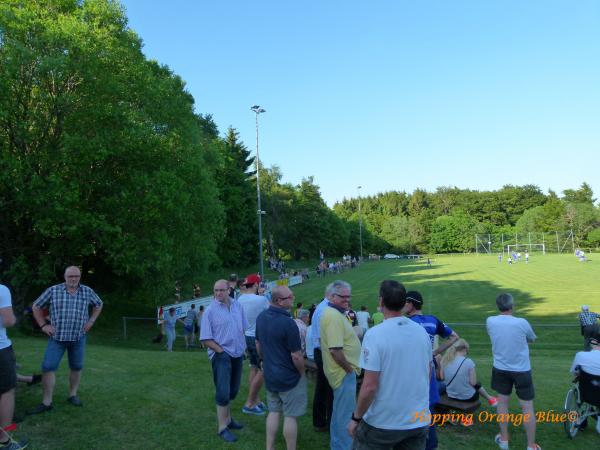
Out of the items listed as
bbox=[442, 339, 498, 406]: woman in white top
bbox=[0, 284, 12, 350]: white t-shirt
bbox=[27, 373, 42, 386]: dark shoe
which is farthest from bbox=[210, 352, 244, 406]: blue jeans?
bbox=[27, 373, 42, 386]: dark shoe

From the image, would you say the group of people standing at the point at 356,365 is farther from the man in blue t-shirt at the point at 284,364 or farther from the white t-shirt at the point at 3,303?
the white t-shirt at the point at 3,303

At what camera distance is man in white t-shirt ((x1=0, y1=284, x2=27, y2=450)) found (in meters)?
4.85

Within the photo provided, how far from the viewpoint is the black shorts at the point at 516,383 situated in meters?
5.64

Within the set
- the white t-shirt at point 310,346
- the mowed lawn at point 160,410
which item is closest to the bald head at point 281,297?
the white t-shirt at point 310,346

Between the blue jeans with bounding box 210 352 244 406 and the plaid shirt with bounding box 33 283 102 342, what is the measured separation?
1.93 m

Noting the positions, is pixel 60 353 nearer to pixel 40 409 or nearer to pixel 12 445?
pixel 40 409

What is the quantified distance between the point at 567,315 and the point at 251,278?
20.0m

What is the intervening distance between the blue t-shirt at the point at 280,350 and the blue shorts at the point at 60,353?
288 centimetres

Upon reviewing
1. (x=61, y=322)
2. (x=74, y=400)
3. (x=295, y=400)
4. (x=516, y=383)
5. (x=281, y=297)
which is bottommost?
(x=74, y=400)

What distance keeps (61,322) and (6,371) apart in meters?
1.09

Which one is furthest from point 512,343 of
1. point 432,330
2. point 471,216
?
point 471,216

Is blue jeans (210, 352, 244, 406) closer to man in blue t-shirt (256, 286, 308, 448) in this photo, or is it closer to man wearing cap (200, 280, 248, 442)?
man wearing cap (200, 280, 248, 442)

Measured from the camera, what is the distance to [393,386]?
3385 millimetres

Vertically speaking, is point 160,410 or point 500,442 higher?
point 160,410
